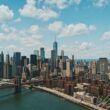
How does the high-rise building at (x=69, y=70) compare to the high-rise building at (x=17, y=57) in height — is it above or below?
below

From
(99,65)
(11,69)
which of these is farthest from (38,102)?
(99,65)

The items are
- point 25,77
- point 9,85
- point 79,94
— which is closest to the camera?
point 79,94

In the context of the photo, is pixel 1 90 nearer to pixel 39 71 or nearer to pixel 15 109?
pixel 15 109

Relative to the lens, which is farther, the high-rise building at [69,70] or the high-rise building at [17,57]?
the high-rise building at [17,57]

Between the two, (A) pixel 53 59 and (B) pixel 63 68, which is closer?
(B) pixel 63 68

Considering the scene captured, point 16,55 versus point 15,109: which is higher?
point 16,55

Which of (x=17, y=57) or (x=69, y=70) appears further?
(x=17, y=57)

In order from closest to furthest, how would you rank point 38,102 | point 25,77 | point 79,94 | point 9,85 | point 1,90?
1. point 38,102
2. point 79,94
3. point 1,90
4. point 9,85
5. point 25,77

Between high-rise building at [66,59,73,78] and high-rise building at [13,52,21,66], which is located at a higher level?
high-rise building at [13,52,21,66]

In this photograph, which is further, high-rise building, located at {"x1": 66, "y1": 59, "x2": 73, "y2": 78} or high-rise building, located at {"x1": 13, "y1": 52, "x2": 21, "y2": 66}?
high-rise building, located at {"x1": 13, "y1": 52, "x2": 21, "y2": 66}

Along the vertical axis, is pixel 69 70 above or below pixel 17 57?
below
